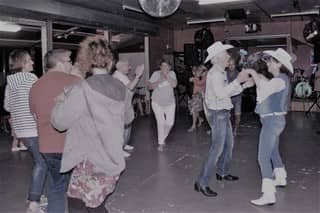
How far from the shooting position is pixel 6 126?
8195mm

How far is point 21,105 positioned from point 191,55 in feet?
29.5

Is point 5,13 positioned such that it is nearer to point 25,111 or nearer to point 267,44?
point 25,111

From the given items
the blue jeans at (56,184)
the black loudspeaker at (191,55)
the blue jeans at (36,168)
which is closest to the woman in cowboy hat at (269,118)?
the blue jeans at (56,184)

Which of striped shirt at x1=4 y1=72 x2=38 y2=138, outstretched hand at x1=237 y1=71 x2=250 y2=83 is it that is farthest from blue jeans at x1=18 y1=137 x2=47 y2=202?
outstretched hand at x1=237 y1=71 x2=250 y2=83

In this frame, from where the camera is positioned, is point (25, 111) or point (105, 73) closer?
point (105, 73)

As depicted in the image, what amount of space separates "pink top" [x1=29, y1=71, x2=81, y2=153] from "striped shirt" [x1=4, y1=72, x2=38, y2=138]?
1.79 ft

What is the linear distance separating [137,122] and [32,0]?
4101 millimetres

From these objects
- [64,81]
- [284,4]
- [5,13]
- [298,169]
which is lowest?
[298,169]

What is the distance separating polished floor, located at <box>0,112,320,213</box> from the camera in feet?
10.9

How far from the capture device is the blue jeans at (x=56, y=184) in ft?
8.02

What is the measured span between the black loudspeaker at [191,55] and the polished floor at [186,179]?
4.98 metres

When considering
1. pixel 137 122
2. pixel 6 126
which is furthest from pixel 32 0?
pixel 137 122

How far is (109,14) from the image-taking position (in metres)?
8.48

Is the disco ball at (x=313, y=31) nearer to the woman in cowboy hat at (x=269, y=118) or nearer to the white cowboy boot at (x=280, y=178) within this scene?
the white cowboy boot at (x=280, y=178)
